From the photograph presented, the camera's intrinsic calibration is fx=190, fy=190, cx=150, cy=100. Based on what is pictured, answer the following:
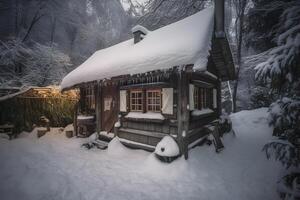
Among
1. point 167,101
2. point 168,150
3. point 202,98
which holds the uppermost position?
point 202,98

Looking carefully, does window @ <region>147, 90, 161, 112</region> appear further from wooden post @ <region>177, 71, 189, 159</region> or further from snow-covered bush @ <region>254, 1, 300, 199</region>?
snow-covered bush @ <region>254, 1, 300, 199</region>

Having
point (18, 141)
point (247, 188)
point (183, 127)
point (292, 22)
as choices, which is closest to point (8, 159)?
point (18, 141)

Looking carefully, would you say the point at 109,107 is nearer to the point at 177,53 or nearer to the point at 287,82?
the point at 177,53

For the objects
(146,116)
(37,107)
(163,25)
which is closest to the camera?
(146,116)

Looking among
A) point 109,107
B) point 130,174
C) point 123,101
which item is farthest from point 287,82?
point 109,107

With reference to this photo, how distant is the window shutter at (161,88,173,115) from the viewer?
22.3ft

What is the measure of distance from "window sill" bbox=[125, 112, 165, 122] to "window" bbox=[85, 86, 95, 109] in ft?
12.8

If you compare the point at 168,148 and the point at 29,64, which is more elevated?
the point at 29,64

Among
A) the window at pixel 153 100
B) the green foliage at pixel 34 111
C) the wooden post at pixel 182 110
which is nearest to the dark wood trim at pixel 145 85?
the window at pixel 153 100

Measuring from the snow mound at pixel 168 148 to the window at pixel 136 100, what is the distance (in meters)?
2.05

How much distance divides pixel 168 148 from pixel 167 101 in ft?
5.44

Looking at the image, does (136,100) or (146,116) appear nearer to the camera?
(146,116)

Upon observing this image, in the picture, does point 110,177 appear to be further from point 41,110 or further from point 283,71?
point 41,110

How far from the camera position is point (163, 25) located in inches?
573
